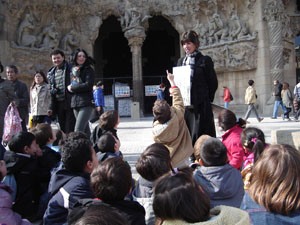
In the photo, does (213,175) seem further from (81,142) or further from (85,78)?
(85,78)

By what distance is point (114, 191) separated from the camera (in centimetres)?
184

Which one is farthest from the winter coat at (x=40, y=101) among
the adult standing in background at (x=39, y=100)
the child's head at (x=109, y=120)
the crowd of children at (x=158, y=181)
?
the child's head at (x=109, y=120)

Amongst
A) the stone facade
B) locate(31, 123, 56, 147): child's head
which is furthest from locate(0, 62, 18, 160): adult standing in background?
the stone facade

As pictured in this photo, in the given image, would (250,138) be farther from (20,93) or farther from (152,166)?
(20,93)

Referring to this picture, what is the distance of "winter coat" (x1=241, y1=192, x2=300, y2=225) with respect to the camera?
1.41 meters

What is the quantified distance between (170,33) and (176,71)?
17.6 m

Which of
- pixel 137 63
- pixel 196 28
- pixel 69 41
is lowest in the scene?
pixel 137 63

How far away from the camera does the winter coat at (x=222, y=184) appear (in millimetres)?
2307

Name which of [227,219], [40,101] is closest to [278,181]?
[227,219]

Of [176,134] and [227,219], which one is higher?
[176,134]

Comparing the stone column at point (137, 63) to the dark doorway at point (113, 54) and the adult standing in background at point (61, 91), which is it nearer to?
the dark doorway at point (113, 54)

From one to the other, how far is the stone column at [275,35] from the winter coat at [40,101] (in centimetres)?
1224

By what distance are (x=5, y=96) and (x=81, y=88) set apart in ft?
5.50

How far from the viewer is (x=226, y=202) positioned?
2.33 m
